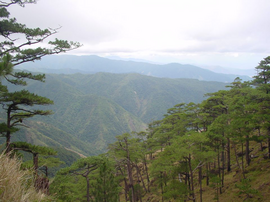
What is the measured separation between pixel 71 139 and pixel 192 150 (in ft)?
481

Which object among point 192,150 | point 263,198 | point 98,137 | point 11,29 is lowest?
point 98,137

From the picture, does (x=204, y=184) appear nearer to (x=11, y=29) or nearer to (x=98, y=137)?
(x=11, y=29)

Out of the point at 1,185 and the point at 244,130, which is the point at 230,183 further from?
the point at 1,185

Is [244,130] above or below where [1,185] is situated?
below

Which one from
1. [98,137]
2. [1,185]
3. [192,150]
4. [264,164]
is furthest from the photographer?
[98,137]

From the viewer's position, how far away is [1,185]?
140 inches

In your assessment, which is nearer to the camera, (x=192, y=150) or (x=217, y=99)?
(x=192, y=150)

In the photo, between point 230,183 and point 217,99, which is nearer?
point 230,183

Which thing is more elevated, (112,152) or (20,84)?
(20,84)

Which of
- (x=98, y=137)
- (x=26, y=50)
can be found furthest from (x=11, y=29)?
(x=98, y=137)

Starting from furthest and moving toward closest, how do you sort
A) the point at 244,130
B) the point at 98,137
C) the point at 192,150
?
the point at 98,137
the point at 244,130
the point at 192,150

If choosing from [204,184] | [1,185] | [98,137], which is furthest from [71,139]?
[1,185]

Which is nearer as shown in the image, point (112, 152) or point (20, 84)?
point (20, 84)

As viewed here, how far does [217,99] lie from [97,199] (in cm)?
1676
